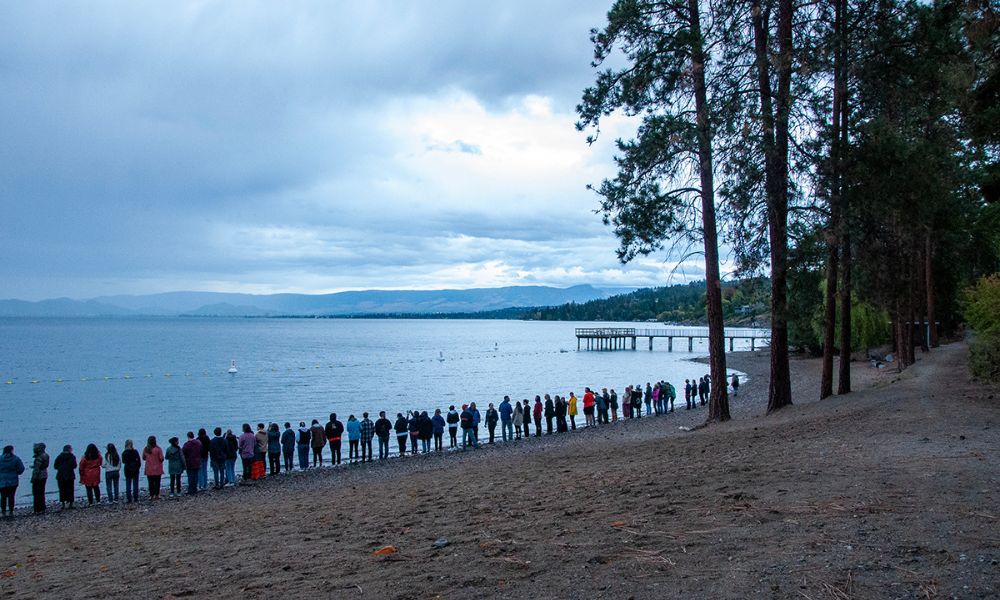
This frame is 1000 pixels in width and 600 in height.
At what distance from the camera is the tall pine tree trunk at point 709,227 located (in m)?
16.6

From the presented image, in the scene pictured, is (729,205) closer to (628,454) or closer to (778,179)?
(778,179)

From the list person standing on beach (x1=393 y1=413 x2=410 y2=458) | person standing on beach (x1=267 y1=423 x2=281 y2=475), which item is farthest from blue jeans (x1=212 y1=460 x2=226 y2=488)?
person standing on beach (x1=393 y1=413 x2=410 y2=458)

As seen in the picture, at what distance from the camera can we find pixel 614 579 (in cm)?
565

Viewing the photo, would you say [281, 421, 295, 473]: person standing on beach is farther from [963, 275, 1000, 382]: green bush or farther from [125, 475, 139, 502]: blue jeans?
[963, 275, 1000, 382]: green bush

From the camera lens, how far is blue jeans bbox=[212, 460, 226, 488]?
17.2 m

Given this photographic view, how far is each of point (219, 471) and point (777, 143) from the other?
51.6ft

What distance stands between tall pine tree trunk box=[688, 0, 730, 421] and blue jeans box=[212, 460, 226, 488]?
12.9 m

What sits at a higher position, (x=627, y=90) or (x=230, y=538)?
(x=627, y=90)

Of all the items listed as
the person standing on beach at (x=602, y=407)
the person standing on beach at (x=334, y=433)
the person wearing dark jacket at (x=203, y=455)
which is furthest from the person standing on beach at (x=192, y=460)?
the person standing on beach at (x=602, y=407)

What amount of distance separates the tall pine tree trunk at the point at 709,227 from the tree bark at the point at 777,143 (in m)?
1.31

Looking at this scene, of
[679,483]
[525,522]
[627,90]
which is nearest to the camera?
[525,522]

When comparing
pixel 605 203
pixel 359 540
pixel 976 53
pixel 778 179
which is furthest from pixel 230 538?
pixel 976 53

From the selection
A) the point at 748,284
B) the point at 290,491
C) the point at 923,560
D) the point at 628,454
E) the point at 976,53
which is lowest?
the point at 290,491

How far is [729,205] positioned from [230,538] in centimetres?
1303
